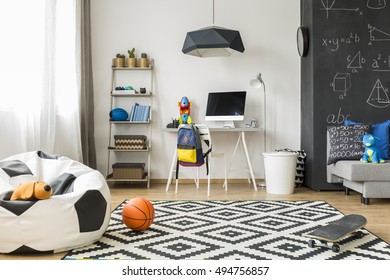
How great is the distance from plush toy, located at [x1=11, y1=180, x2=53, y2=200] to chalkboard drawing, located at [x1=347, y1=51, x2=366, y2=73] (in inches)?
151

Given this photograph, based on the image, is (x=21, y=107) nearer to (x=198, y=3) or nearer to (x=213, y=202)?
(x=213, y=202)

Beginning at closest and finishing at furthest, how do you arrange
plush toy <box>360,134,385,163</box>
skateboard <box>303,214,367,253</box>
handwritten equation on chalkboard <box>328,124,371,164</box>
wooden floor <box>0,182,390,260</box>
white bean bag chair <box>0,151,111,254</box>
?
1. white bean bag chair <box>0,151,111,254</box>
2. skateboard <box>303,214,367,253</box>
3. wooden floor <box>0,182,390,260</box>
4. plush toy <box>360,134,385,163</box>
5. handwritten equation on chalkboard <box>328,124,371,164</box>

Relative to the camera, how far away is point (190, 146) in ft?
15.5

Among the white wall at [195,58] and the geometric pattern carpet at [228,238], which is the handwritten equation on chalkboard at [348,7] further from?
the geometric pattern carpet at [228,238]

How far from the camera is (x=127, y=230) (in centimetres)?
309

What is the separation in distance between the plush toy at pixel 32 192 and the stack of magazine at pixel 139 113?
3157 millimetres

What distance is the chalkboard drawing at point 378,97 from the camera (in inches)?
200

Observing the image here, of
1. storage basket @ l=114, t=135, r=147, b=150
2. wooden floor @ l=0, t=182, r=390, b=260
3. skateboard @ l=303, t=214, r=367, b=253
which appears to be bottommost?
wooden floor @ l=0, t=182, r=390, b=260

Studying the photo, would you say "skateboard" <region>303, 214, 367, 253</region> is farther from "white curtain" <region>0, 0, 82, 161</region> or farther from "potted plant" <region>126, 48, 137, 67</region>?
"potted plant" <region>126, 48, 137, 67</region>

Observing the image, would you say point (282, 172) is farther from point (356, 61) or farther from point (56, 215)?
point (56, 215)

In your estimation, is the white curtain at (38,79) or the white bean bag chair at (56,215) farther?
the white curtain at (38,79)

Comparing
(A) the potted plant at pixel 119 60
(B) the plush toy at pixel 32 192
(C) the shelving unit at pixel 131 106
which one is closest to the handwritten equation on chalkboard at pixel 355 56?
(C) the shelving unit at pixel 131 106

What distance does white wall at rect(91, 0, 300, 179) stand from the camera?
5852 mm

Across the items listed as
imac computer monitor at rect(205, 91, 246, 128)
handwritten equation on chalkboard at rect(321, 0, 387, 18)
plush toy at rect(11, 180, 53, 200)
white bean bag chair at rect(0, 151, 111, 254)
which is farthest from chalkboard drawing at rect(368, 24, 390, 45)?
plush toy at rect(11, 180, 53, 200)
